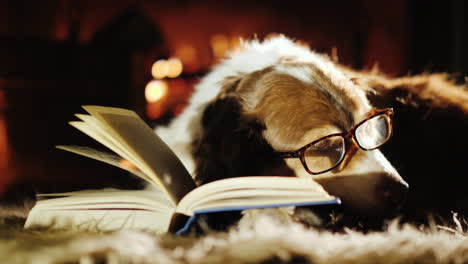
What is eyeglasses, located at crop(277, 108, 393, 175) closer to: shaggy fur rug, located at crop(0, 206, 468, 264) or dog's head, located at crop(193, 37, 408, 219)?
dog's head, located at crop(193, 37, 408, 219)

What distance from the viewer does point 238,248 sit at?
62 cm

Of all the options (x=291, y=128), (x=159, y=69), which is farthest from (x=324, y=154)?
(x=159, y=69)

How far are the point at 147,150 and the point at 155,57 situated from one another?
4304 millimetres

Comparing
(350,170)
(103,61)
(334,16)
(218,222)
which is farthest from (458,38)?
(218,222)

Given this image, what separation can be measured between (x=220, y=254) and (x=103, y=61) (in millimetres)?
A: 2638

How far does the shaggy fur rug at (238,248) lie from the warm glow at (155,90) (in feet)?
14.8

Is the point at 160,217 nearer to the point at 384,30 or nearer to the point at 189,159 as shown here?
the point at 189,159

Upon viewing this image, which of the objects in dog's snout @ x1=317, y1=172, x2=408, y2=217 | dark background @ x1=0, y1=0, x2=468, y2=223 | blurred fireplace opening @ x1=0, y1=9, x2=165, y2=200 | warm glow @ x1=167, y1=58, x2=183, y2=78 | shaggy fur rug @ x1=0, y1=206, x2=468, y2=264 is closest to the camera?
shaggy fur rug @ x1=0, y1=206, x2=468, y2=264

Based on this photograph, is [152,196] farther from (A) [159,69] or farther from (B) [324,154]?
(A) [159,69]

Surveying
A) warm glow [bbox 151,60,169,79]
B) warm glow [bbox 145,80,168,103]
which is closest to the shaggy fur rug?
warm glow [bbox 145,80,168,103]

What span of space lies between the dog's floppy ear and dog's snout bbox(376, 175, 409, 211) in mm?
300

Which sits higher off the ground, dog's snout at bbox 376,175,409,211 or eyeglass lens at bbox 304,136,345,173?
eyeglass lens at bbox 304,136,345,173

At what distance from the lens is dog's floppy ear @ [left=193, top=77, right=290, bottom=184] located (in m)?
1.24

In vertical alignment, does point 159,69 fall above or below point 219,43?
below
